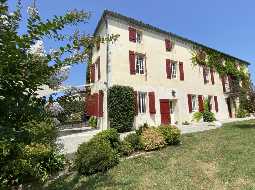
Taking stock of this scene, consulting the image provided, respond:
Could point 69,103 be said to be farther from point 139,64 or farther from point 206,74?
point 206,74

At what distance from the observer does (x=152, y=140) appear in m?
12.6

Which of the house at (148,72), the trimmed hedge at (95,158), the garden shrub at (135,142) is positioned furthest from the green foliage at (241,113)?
the trimmed hedge at (95,158)

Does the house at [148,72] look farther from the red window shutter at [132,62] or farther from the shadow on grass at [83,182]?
the shadow on grass at [83,182]

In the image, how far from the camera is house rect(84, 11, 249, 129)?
65.3 feet

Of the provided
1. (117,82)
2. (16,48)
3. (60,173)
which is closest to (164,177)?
(60,173)

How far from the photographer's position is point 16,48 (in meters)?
2.83

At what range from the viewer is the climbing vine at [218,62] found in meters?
26.7

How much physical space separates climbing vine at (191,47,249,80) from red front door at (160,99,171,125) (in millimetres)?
6471

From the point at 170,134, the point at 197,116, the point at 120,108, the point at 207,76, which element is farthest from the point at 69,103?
the point at 207,76

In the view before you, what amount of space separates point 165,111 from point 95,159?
41.9ft

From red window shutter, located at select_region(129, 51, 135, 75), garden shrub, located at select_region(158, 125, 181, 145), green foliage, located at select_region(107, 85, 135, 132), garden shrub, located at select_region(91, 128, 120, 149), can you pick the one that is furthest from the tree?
red window shutter, located at select_region(129, 51, 135, 75)

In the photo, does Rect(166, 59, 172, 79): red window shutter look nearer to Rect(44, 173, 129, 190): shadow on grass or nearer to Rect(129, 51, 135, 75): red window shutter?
Rect(129, 51, 135, 75): red window shutter

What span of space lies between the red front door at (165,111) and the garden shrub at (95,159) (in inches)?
456

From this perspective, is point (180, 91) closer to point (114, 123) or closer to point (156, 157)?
point (114, 123)
